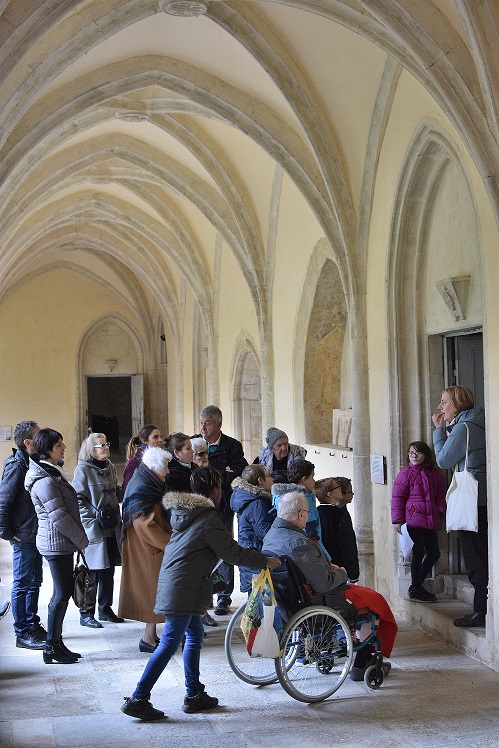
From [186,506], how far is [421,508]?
8.61 ft

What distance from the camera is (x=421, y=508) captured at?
6.39m

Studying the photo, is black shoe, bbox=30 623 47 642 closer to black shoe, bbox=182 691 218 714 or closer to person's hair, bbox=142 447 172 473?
person's hair, bbox=142 447 172 473

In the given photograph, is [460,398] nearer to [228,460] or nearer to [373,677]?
[228,460]

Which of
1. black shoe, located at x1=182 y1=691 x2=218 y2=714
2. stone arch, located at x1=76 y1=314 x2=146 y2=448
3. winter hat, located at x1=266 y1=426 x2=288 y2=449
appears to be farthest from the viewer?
stone arch, located at x1=76 y1=314 x2=146 y2=448

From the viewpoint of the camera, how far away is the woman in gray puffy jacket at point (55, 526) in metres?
5.21

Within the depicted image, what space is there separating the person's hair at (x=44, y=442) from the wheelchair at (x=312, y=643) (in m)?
1.48

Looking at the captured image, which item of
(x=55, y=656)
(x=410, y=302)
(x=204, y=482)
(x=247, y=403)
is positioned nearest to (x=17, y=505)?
(x=55, y=656)

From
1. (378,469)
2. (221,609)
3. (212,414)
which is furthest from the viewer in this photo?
(378,469)

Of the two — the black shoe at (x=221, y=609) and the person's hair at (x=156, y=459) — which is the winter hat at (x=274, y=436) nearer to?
the black shoe at (x=221, y=609)

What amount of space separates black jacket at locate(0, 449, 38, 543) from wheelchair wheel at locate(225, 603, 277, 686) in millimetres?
1461

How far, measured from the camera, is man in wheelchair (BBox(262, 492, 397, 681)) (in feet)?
14.9

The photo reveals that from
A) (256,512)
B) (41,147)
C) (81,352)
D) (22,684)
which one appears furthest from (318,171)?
(81,352)

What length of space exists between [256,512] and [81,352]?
15234 mm

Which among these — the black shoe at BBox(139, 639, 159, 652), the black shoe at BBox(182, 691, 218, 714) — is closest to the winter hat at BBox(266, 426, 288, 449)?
the black shoe at BBox(139, 639, 159, 652)
